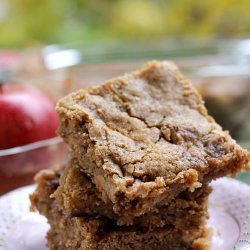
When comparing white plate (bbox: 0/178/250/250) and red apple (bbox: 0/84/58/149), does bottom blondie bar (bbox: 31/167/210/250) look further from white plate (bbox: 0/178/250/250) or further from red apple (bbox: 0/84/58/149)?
red apple (bbox: 0/84/58/149)

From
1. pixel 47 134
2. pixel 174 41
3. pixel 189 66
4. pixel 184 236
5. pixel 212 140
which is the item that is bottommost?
pixel 184 236

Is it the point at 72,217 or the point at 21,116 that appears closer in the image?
the point at 72,217

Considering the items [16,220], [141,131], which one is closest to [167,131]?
[141,131]

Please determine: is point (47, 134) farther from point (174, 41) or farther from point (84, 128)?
point (174, 41)

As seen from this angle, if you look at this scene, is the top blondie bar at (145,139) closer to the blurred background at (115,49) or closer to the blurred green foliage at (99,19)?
the blurred background at (115,49)

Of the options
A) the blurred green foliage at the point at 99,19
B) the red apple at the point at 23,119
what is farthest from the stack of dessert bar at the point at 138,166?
the blurred green foliage at the point at 99,19

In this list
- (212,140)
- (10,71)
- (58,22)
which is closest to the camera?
(212,140)
